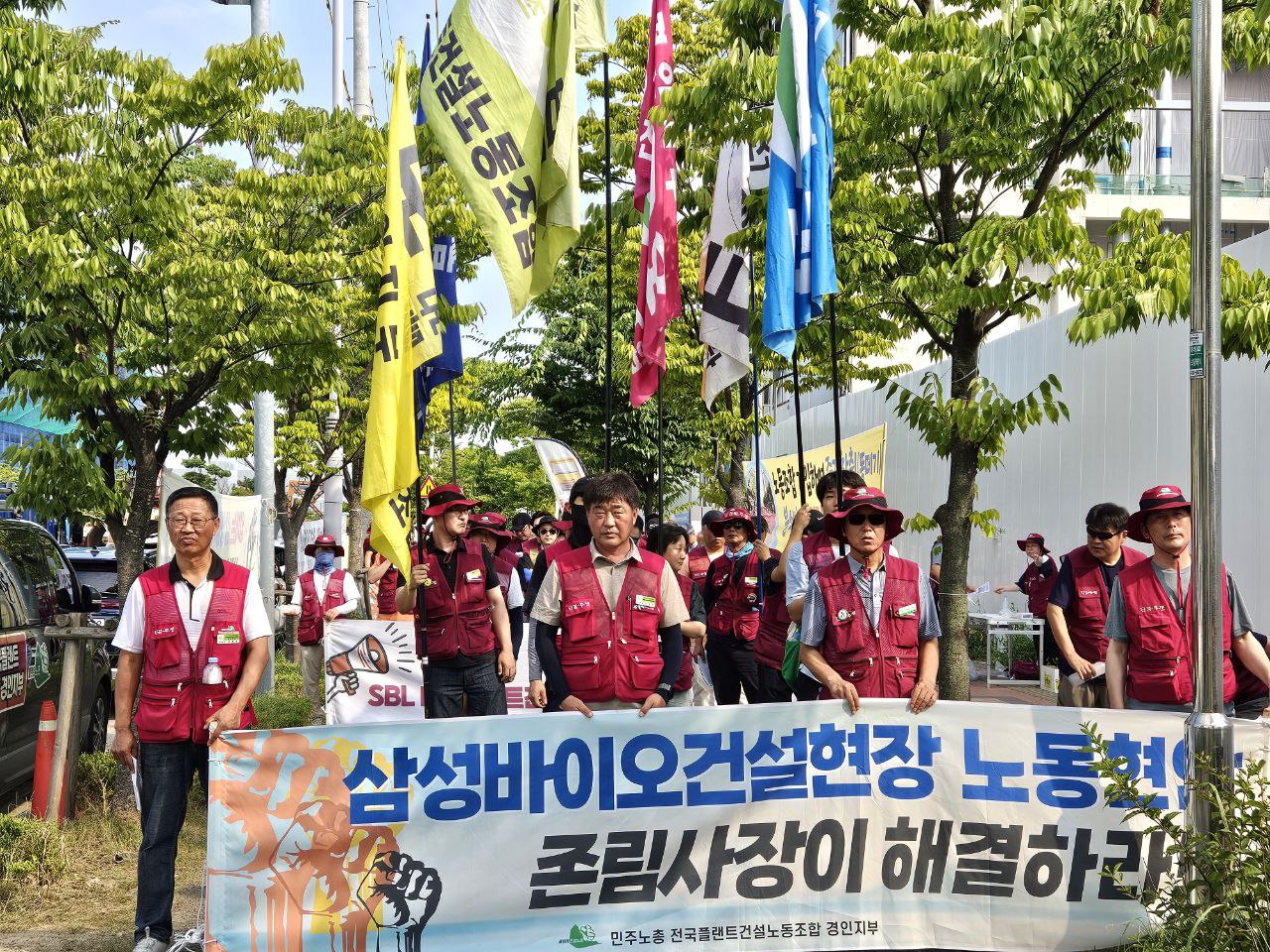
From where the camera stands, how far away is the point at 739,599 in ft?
31.4

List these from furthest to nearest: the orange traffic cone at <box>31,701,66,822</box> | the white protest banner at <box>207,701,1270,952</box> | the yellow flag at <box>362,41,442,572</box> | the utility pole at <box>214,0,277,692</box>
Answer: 1. the utility pole at <box>214,0,277,692</box>
2. the orange traffic cone at <box>31,701,66,822</box>
3. the yellow flag at <box>362,41,442,572</box>
4. the white protest banner at <box>207,701,1270,952</box>

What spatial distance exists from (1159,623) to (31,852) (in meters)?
5.88

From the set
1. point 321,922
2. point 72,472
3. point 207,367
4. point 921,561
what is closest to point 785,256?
point 321,922

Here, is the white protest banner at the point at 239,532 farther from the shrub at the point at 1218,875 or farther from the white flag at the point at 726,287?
the shrub at the point at 1218,875

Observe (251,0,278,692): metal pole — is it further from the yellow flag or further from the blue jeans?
the blue jeans

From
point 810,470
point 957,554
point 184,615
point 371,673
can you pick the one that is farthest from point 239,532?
point 184,615

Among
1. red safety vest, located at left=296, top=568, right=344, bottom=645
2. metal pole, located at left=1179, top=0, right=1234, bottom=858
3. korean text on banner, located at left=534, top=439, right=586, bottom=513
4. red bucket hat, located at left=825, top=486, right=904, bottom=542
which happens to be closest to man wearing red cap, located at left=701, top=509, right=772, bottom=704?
red bucket hat, located at left=825, top=486, right=904, bottom=542

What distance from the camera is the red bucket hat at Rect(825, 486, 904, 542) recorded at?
20.5ft

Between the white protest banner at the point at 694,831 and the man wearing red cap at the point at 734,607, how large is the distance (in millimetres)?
3386

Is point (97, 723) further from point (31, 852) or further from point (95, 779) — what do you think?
point (31, 852)

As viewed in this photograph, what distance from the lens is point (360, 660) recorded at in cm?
1218

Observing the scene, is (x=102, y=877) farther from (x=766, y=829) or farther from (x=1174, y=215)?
(x=1174, y=215)

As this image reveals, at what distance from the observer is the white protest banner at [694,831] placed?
5703 mm

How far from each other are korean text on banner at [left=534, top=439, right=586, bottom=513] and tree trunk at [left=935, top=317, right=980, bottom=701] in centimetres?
952
